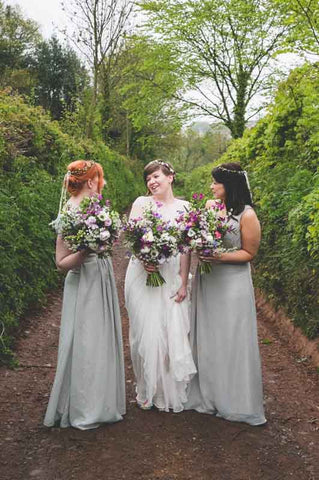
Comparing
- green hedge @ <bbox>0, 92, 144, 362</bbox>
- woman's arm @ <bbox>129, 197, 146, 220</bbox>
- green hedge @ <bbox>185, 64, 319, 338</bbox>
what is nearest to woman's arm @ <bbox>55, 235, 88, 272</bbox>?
woman's arm @ <bbox>129, 197, 146, 220</bbox>

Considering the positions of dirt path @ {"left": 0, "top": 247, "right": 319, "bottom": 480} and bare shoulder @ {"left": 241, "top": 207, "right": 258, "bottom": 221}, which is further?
bare shoulder @ {"left": 241, "top": 207, "right": 258, "bottom": 221}

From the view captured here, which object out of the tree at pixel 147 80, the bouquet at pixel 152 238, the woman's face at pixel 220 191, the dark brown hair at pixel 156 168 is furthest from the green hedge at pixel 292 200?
the tree at pixel 147 80

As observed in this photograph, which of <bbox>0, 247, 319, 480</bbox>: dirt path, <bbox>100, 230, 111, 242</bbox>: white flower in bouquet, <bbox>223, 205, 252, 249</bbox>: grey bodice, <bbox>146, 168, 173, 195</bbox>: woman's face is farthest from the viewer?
<bbox>146, 168, 173, 195</bbox>: woman's face

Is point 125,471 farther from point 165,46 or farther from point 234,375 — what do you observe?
point 165,46

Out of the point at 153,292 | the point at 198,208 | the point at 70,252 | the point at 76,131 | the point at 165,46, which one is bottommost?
the point at 153,292

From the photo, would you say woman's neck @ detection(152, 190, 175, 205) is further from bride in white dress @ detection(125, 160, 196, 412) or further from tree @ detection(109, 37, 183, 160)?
tree @ detection(109, 37, 183, 160)

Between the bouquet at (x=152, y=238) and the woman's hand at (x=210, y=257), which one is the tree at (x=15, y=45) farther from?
the woman's hand at (x=210, y=257)

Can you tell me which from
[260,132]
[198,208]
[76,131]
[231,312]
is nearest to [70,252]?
[198,208]

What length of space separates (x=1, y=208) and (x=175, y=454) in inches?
176

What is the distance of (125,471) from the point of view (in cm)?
361

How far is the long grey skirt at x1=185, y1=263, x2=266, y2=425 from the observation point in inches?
179

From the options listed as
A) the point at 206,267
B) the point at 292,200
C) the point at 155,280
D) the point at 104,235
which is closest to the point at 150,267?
the point at 155,280

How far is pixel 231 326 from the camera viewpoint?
4.66m

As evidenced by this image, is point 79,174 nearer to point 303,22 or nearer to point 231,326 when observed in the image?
point 231,326
